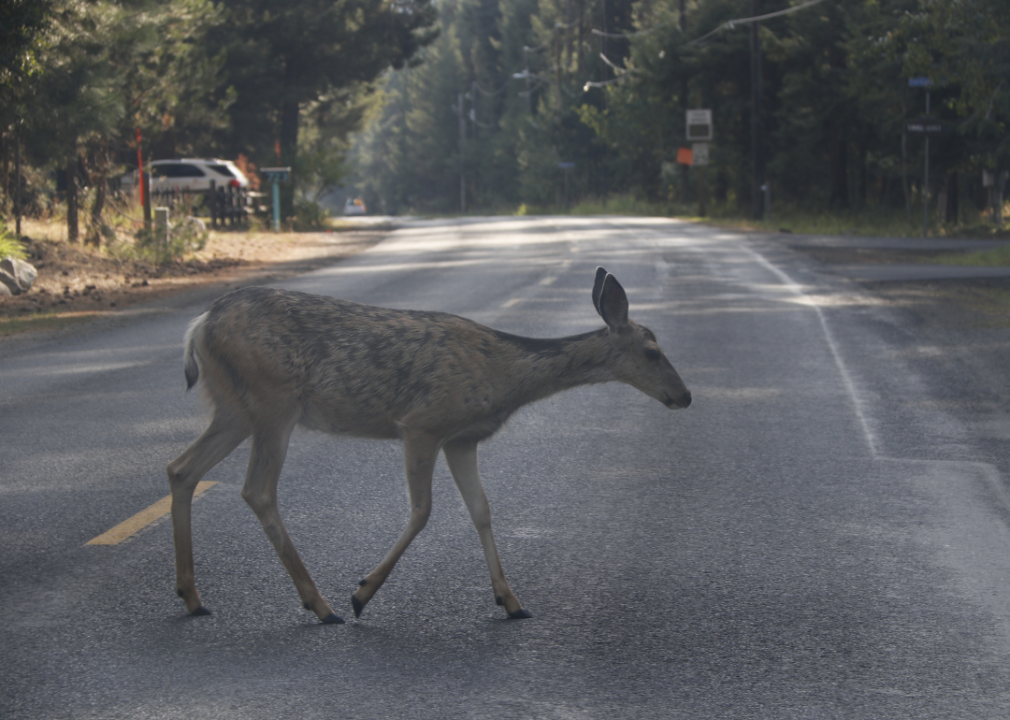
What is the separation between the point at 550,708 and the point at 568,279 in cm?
1698

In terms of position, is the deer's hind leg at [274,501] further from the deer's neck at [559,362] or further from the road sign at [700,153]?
the road sign at [700,153]

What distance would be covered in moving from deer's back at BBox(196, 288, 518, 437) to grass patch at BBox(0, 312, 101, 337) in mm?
10809

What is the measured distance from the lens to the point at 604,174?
76.6 m

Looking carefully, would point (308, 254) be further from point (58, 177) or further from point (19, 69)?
point (19, 69)

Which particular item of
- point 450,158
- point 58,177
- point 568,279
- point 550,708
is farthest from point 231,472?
point 450,158

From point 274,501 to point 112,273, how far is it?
1857 centimetres

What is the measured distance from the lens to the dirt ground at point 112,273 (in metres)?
16.9

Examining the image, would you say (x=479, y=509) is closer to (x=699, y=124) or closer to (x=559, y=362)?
(x=559, y=362)

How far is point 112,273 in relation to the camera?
2200cm

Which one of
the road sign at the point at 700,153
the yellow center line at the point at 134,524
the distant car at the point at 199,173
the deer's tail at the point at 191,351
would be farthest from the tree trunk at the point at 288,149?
the deer's tail at the point at 191,351

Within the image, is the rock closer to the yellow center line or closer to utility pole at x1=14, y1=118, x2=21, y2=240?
utility pole at x1=14, y1=118, x2=21, y2=240

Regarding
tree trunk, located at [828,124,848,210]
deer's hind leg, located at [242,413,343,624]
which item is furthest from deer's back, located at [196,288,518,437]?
tree trunk, located at [828,124,848,210]

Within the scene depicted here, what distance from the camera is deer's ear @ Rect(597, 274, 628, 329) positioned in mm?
5082

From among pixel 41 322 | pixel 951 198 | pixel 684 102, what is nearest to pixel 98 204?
pixel 41 322
